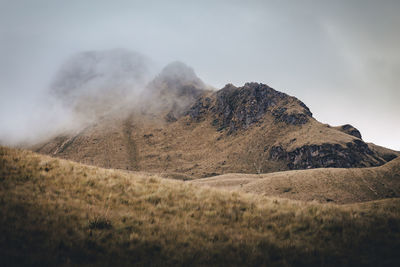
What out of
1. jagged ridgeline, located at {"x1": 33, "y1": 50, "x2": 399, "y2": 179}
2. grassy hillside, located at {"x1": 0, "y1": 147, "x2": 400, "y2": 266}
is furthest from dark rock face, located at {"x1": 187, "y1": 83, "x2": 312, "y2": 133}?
grassy hillside, located at {"x1": 0, "y1": 147, "x2": 400, "y2": 266}

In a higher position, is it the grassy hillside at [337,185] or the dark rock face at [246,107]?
the dark rock face at [246,107]

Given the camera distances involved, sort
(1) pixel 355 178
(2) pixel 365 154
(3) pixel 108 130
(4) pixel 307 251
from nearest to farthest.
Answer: (4) pixel 307 251 → (1) pixel 355 178 → (2) pixel 365 154 → (3) pixel 108 130

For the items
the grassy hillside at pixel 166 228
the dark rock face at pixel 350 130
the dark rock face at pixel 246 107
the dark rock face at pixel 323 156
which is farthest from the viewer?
the dark rock face at pixel 350 130

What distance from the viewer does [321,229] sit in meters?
6.80

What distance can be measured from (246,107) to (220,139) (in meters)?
36.9

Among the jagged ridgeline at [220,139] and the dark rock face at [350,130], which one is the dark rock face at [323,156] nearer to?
the jagged ridgeline at [220,139]

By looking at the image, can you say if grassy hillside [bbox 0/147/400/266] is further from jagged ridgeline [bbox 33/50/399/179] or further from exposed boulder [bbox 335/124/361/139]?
exposed boulder [bbox 335/124/361/139]

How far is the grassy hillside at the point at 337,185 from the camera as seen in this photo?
1459 inches

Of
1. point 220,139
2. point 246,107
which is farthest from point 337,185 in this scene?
point 246,107

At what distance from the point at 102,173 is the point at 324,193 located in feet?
135

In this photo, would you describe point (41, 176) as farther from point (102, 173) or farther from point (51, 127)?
point (51, 127)

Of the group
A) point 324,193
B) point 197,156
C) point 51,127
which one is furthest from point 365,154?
point 51,127

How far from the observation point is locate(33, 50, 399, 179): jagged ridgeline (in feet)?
358

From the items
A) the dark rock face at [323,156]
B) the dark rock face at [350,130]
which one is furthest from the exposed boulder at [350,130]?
the dark rock face at [323,156]
